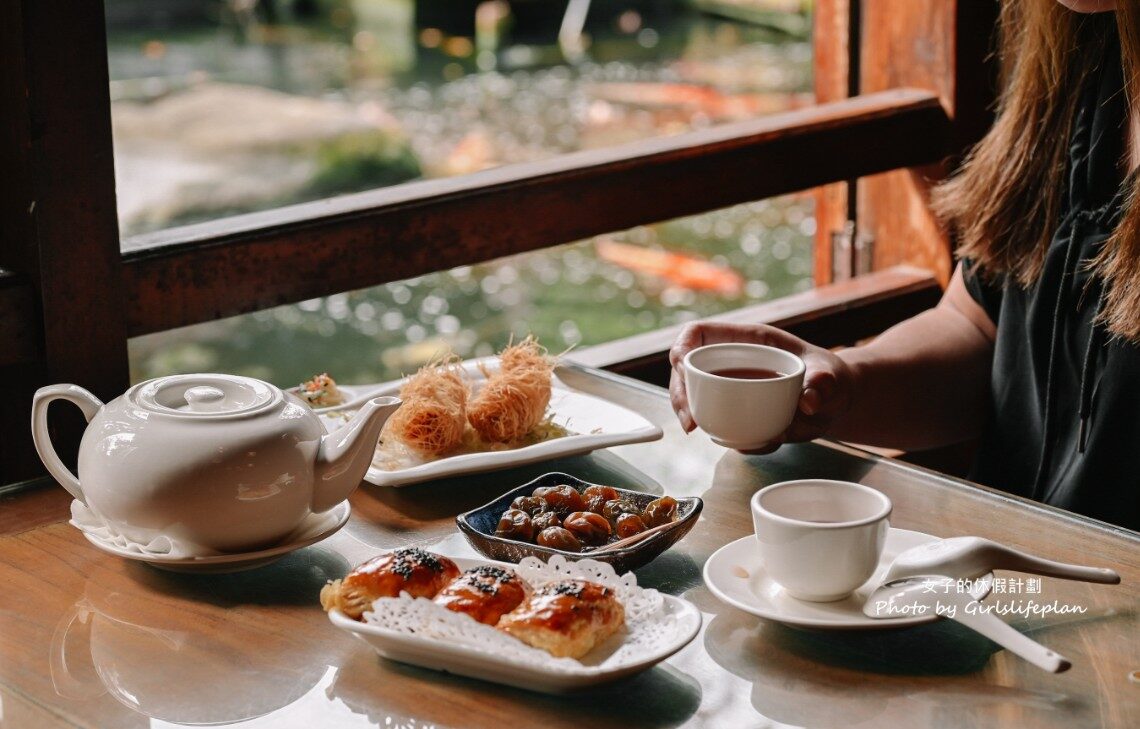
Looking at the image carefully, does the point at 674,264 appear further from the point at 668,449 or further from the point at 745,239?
the point at 668,449

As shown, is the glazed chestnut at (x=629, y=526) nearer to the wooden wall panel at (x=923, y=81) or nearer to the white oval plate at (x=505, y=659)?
the white oval plate at (x=505, y=659)

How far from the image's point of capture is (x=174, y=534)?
1117 mm

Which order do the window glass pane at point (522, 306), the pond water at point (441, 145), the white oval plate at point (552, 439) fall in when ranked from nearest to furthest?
the white oval plate at point (552, 439), the window glass pane at point (522, 306), the pond water at point (441, 145)

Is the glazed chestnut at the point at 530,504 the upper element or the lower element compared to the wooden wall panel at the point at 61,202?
lower

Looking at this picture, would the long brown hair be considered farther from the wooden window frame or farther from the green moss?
the green moss

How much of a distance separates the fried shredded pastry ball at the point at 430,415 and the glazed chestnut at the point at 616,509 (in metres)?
0.26

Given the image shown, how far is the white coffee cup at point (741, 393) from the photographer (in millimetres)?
1323

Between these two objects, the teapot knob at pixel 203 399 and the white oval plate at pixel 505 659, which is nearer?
the white oval plate at pixel 505 659

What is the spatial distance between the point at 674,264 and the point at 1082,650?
6206 mm

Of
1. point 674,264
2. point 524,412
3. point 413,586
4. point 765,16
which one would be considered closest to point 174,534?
point 413,586

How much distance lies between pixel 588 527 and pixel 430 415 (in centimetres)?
31

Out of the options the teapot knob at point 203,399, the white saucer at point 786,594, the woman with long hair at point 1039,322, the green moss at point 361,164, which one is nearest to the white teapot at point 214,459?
the teapot knob at point 203,399

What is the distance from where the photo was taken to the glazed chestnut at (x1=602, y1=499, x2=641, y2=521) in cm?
117

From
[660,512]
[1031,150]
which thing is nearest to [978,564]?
[660,512]
